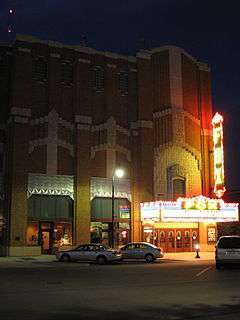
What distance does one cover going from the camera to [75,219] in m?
44.7

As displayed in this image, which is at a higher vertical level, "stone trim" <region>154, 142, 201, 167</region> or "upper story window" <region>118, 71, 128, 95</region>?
"upper story window" <region>118, 71, 128, 95</region>

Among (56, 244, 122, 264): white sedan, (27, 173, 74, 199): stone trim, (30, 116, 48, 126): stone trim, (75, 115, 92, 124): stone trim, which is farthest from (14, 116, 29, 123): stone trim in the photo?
(56, 244, 122, 264): white sedan

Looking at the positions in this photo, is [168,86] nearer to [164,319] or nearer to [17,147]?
[17,147]

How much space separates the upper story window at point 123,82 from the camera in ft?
164

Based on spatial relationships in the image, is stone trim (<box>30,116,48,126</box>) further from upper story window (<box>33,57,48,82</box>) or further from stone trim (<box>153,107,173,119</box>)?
stone trim (<box>153,107,173,119</box>)

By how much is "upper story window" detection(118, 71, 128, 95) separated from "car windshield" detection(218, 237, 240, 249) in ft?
78.9

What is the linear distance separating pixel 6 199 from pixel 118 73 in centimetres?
1630

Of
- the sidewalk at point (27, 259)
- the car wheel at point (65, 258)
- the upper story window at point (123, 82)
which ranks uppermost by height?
the upper story window at point (123, 82)

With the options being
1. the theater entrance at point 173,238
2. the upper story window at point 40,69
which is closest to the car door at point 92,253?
the theater entrance at point 173,238

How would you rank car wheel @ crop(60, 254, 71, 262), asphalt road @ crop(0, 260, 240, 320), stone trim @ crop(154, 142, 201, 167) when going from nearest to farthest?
1. asphalt road @ crop(0, 260, 240, 320)
2. car wheel @ crop(60, 254, 71, 262)
3. stone trim @ crop(154, 142, 201, 167)

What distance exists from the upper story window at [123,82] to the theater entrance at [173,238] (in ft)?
43.8

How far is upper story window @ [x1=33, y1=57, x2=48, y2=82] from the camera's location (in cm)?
4609

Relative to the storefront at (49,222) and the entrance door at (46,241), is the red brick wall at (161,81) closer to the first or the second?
the storefront at (49,222)

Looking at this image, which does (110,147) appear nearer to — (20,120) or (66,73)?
(66,73)
